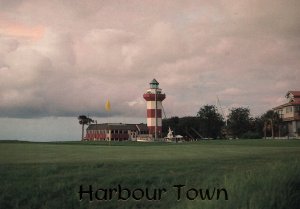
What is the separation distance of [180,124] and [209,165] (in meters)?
50.1

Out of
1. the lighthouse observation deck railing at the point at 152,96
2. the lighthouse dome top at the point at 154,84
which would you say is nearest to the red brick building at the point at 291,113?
the lighthouse observation deck railing at the point at 152,96

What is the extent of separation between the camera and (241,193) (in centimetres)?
741

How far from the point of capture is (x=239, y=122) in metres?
37.5

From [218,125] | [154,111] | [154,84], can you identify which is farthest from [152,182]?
[218,125]

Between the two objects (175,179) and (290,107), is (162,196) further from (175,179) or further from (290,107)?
(290,107)

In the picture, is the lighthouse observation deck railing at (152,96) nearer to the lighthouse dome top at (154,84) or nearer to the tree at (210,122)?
the lighthouse dome top at (154,84)

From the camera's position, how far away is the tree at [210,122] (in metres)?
52.1

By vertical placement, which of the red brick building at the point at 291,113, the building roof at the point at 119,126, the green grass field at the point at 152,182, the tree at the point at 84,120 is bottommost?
the green grass field at the point at 152,182

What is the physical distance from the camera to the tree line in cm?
3138

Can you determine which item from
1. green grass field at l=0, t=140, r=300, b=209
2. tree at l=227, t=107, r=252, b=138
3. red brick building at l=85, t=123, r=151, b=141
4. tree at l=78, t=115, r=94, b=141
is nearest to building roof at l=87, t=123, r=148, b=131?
red brick building at l=85, t=123, r=151, b=141

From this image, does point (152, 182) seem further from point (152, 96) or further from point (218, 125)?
point (218, 125)

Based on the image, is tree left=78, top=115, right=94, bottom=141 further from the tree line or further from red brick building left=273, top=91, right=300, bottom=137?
red brick building left=273, top=91, right=300, bottom=137

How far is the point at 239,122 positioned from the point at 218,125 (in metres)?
15.7

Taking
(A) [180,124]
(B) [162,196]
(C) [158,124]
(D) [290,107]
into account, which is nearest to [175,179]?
(B) [162,196]
